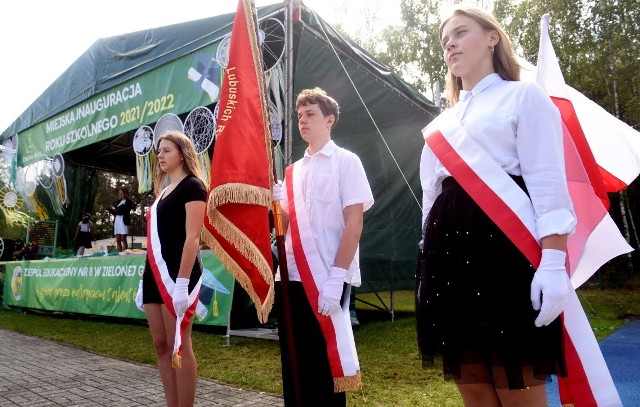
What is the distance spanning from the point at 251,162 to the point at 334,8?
22381 mm

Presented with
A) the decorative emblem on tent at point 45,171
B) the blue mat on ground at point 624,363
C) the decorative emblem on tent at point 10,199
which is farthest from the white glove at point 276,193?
the decorative emblem on tent at point 10,199

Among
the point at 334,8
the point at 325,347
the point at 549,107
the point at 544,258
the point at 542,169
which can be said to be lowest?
the point at 325,347

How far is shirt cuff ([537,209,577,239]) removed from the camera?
135cm

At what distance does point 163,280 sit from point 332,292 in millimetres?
1058

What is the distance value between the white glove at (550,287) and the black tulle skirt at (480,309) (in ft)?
0.11

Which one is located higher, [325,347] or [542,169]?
[542,169]

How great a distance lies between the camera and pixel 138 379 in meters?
4.41

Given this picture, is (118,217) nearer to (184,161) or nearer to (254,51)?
(184,161)

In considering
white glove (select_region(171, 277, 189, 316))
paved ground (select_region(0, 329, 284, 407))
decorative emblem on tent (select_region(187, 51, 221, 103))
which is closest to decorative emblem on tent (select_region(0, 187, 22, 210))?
paved ground (select_region(0, 329, 284, 407))

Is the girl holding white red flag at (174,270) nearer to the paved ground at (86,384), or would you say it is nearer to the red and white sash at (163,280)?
the red and white sash at (163,280)

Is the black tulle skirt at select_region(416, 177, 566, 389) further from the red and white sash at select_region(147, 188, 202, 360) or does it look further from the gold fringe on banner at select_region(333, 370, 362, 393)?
the red and white sash at select_region(147, 188, 202, 360)

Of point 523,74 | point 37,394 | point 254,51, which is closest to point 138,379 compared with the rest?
point 37,394

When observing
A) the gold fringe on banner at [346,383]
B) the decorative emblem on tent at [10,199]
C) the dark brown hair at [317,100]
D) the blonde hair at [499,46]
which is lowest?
the gold fringe on banner at [346,383]

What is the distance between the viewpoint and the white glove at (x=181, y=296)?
2.63 metres
